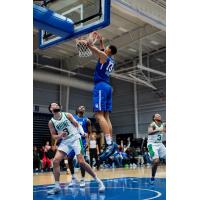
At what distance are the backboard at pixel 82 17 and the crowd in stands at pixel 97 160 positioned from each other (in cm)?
652

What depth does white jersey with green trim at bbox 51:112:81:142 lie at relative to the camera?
21.6ft

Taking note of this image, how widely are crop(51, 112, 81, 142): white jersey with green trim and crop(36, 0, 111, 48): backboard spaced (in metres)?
1.63

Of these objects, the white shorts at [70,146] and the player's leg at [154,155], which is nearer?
the white shorts at [70,146]

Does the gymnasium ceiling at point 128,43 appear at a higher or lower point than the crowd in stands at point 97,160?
higher

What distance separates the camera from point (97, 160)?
14039 millimetres

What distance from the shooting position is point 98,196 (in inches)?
235

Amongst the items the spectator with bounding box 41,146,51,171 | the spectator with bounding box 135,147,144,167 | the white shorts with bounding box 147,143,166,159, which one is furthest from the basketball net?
the spectator with bounding box 135,147,144,167

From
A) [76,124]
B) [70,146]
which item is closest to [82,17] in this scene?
[76,124]

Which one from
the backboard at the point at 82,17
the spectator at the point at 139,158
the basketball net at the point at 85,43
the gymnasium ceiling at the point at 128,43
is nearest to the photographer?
the basketball net at the point at 85,43

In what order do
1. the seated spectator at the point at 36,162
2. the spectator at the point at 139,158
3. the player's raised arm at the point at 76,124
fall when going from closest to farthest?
the player's raised arm at the point at 76,124
the seated spectator at the point at 36,162
the spectator at the point at 139,158

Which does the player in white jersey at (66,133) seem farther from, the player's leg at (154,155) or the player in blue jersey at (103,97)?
the player's leg at (154,155)

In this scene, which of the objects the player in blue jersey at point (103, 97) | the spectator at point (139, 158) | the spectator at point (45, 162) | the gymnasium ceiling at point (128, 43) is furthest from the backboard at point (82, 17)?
the spectator at point (139, 158)

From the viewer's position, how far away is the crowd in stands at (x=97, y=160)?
14560mm
